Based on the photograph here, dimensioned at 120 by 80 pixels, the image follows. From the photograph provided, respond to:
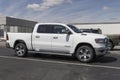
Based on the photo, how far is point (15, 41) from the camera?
14.1m

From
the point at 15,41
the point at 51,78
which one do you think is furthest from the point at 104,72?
the point at 15,41

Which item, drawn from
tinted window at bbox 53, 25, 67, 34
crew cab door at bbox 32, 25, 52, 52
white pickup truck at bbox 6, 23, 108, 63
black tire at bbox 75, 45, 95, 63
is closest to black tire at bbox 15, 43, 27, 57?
white pickup truck at bbox 6, 23, 108, 63

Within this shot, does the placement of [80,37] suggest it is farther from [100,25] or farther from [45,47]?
[100,25]

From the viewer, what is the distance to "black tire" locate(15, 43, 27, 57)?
13.9 metres

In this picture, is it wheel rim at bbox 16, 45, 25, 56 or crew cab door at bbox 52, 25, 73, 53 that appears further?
wheel rim at bbox 16, 45, 25, 56

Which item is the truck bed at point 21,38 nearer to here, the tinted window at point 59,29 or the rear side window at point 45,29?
the rear side window at point 45,29

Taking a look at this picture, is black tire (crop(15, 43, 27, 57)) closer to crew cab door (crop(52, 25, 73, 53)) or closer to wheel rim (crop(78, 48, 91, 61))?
crew cab door (crop(52, 25, 73, 53))

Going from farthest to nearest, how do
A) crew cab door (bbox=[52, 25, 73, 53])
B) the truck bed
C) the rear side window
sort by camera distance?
the truck bed < the rear side window < crew cab door (bbox=[52, 25, 73, 53])

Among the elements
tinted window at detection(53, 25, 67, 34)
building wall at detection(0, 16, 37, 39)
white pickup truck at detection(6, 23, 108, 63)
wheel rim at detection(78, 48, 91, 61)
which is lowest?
wheel rim at detection(78, 48, 91, 61)

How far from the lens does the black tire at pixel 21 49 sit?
13883 millimetres

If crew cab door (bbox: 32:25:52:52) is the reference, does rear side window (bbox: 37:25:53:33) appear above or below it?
above

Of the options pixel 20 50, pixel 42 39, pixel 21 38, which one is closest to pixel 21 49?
pixel 20 50

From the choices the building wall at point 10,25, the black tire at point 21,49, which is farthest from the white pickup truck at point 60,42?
the building wall at point 10,25

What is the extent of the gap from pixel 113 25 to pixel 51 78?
2055 inches
